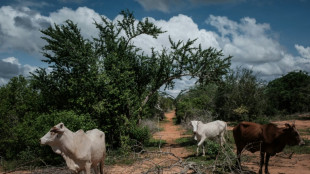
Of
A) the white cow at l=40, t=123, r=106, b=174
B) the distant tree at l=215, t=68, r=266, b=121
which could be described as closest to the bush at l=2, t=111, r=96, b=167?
the white cow at l=40, t=123, r=106, b=174

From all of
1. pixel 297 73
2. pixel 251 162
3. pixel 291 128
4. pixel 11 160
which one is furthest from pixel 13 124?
pixel 297 73

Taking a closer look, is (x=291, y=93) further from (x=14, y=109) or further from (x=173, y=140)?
(x=14, y=109)

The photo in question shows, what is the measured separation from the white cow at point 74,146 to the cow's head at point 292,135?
231 inches

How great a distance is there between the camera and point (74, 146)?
17.4ft

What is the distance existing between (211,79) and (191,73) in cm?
158

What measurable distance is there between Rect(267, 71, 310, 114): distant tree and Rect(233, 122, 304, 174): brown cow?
81.5 feet

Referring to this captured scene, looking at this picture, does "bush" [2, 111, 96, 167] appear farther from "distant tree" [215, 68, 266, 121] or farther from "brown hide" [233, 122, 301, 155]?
"distant tree" [215, 68, 266, 121]

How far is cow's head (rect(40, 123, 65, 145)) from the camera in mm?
4977

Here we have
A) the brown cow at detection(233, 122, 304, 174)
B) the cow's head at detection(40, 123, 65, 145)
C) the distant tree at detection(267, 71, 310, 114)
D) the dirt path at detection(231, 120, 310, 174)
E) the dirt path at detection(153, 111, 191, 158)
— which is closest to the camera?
the cow's head at detection(40, 123, 65, 145)

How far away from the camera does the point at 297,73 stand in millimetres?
35094

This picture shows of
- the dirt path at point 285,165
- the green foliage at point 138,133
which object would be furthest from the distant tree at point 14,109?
the dirt path at point 285,165

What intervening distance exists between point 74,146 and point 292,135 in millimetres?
6478

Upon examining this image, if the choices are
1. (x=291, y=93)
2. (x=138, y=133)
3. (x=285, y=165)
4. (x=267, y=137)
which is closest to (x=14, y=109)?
(x=138, y=133)

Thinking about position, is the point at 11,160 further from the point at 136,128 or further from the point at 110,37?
the point at 110,37
